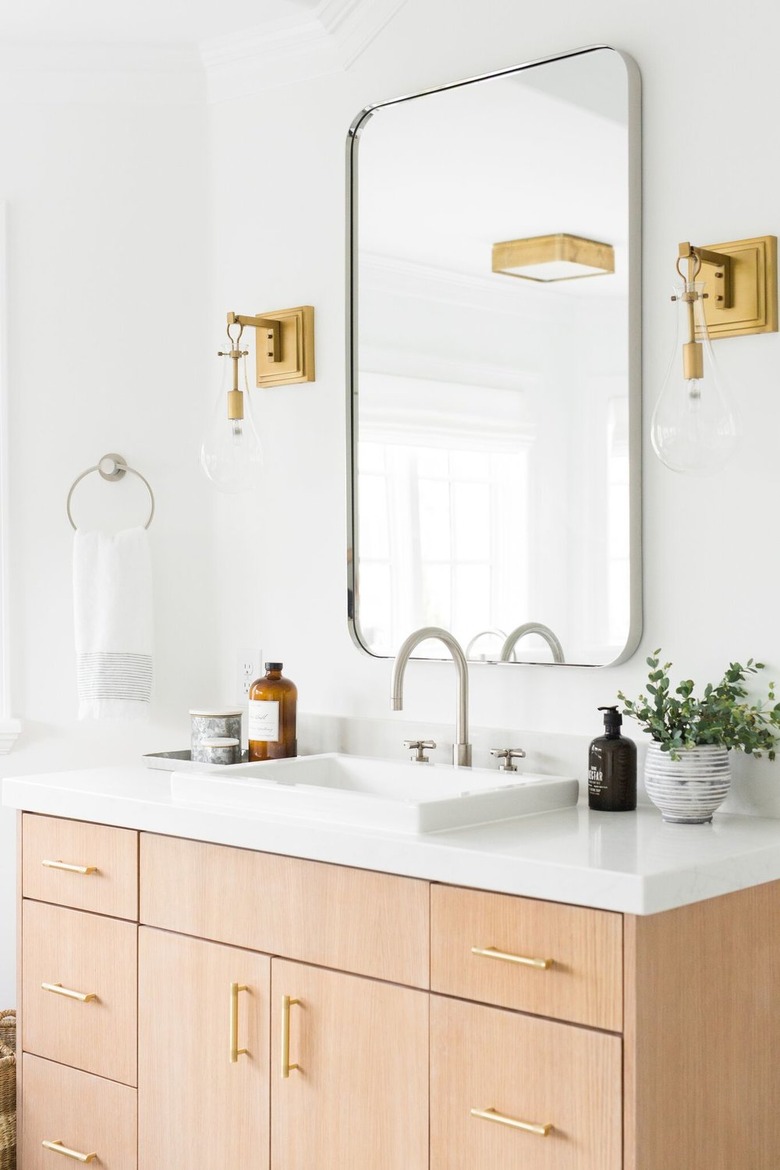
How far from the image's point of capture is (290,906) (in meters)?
1.97

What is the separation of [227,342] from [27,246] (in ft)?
1.80

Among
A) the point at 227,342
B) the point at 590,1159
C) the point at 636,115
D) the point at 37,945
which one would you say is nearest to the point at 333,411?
the point at 227,342

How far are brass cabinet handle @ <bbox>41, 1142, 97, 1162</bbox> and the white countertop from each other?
1.96 ft

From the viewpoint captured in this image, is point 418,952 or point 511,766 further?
point 511,766

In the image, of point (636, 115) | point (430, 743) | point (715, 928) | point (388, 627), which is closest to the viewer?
point (715, 928)

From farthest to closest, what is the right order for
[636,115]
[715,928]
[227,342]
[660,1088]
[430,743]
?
[227,342] < [430,743] < [636,115] < [715,928] < [660,1088]

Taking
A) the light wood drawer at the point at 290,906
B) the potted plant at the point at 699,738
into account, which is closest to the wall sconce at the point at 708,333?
the potted plant at the point at 699,738

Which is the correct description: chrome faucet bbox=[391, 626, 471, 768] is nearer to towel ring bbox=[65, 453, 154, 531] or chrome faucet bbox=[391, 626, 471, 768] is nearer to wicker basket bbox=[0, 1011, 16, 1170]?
towel ring bbox=[65, 453, 154, 531]

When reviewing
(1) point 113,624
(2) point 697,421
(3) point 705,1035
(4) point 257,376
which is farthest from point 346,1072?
(4) point 257,376

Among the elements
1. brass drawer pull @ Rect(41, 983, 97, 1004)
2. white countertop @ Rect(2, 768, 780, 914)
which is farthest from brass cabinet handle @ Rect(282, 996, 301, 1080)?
brass drawer pull @ Rect(41, 983, 97, 1004)

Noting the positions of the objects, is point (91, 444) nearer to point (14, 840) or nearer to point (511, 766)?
point (14, 840)

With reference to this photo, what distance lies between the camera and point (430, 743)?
7.76ft

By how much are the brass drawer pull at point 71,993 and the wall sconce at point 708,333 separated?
1340mm

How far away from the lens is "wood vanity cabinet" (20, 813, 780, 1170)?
1.63 metres
